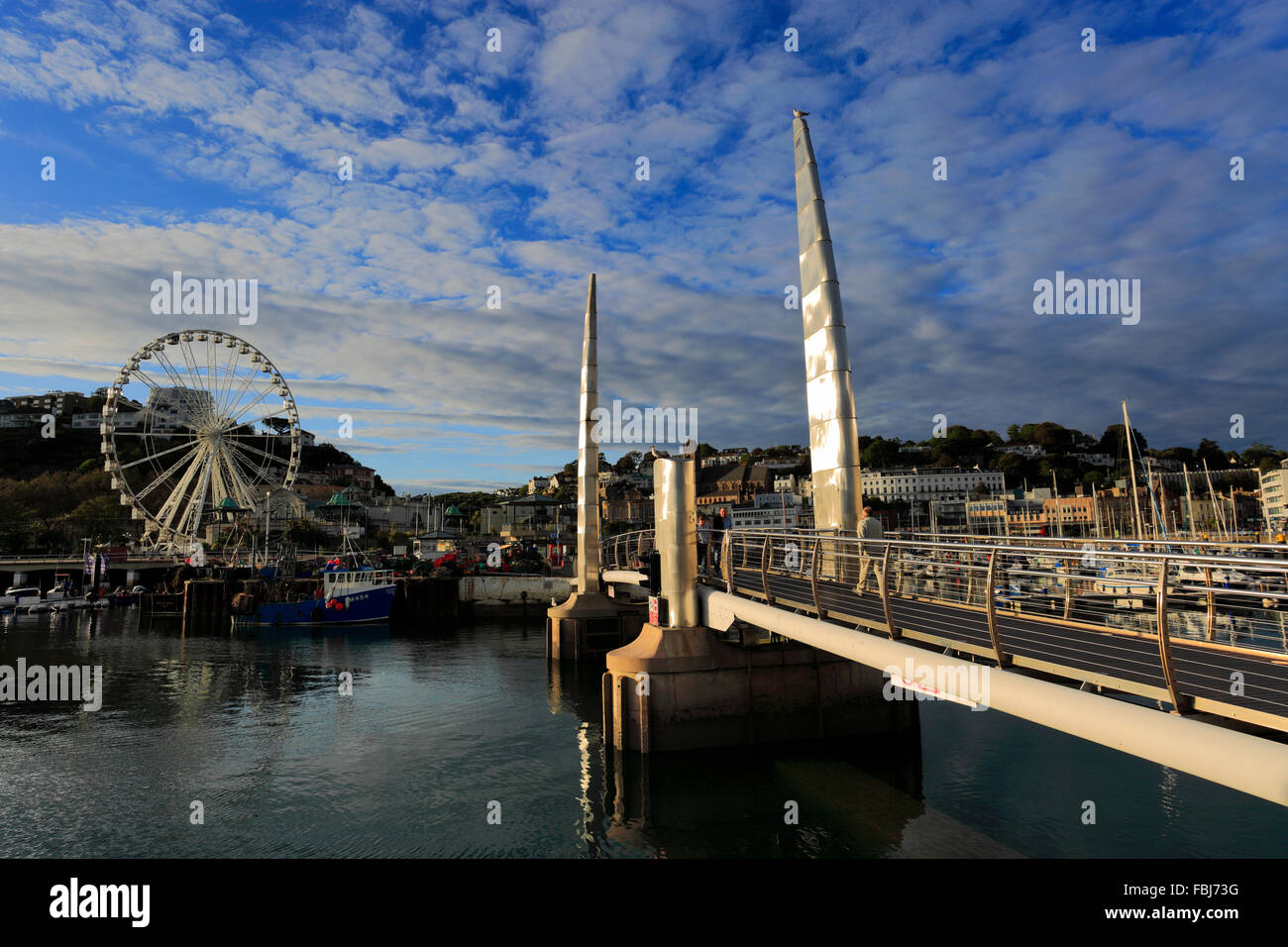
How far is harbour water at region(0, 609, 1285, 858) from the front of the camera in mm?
13875

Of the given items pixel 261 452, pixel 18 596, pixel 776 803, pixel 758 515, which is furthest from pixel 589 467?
pixel 758 515

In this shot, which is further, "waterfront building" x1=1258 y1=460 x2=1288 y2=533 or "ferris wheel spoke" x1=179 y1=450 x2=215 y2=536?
"waterfront building" x1=1258 y1=460 x2=1288 y2=533

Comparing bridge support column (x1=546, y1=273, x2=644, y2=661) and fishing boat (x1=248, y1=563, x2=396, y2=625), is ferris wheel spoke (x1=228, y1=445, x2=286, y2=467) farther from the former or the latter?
bridge support column (x1=546, y1=273, x2=644, y2=661)

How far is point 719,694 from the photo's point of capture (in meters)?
18.1

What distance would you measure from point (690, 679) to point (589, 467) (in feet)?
64.2

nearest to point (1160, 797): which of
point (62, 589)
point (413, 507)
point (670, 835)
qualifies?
point (670, 835)

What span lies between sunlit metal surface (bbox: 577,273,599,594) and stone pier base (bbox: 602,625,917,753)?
1714 centimetres

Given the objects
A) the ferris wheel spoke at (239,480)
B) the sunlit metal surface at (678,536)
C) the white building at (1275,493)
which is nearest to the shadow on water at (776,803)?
the sunlit metal surface at (678,536)

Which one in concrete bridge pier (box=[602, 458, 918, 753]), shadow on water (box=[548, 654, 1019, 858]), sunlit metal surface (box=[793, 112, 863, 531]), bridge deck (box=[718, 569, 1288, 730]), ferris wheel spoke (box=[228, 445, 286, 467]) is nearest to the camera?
bridge deck (box=[718, 569, 1288, 730])

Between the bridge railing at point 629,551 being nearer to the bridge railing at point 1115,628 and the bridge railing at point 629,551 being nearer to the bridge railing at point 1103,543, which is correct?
the bridge railing at point 1115,628

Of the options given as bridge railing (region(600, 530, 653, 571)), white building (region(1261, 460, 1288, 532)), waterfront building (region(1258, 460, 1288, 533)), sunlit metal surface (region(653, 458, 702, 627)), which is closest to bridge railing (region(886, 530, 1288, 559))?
sunlit metal surface (region(653, 458, 702, 627))

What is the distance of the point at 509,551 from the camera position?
95.1 m

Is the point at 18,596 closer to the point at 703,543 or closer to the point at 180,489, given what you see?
the point at 180,489

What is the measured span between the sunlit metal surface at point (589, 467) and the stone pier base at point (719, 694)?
56.2 feet
